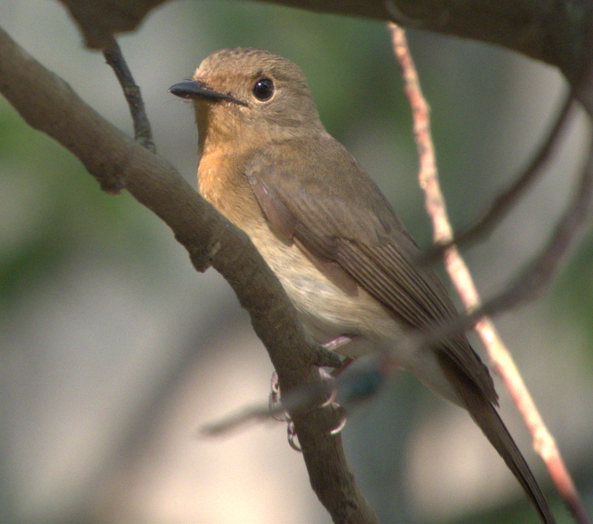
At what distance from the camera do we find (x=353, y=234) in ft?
13.0

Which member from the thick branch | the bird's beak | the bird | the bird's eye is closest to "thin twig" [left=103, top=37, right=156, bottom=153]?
the thick branch

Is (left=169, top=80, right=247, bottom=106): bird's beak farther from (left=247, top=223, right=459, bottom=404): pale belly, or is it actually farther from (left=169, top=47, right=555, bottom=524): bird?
(left=247, top=223, right=459, bottom=404): pale belly

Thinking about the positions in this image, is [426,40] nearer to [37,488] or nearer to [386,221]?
[386,221]

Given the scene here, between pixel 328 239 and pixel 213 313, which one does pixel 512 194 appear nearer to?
pixel 328 239

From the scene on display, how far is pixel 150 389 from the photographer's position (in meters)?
7.36

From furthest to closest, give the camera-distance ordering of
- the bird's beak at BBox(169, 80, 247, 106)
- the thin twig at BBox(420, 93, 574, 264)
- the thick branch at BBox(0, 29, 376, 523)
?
1. the bird's beak at BBox(169, 80, 247, 106)
2. the thick branch at BBox(0, 29, 376, 523)
3. the thin twig at BBox(420, 93, 574, 264)

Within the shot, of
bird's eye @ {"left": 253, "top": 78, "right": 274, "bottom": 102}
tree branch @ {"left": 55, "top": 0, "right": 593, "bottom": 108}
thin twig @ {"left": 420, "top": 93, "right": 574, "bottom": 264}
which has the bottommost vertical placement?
thin twig @ {"left": 420, "top": 93, "right": 574, "bottom": 264}

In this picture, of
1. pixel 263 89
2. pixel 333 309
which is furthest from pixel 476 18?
pixel 263 89

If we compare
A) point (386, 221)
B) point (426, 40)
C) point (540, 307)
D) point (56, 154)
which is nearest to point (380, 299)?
point (386, 221)

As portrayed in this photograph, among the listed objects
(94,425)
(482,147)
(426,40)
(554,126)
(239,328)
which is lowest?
(554,126)

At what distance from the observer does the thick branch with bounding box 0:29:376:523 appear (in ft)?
5.65

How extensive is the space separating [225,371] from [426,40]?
11.8ft

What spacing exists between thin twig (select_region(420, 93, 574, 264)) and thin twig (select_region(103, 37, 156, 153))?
4.23ft

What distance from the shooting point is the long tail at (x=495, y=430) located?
336cm
